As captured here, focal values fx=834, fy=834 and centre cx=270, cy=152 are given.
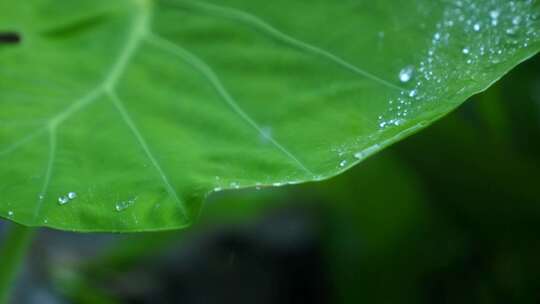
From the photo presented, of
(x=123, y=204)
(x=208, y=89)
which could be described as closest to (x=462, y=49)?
(x=208, y=89)

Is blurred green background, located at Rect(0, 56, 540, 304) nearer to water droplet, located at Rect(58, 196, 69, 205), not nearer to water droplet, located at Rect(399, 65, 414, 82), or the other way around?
water droplet, located at Rect(399, 65, 414, 82)

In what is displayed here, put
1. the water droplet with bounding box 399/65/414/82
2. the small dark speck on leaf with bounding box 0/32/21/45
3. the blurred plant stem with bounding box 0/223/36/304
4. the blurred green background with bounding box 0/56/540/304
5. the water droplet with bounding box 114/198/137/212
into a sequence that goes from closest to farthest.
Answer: the water droplet with bounding box 114/198/137/212, the water droplet with bounding box 399/65/414/82, the blurred plant stem with bounding box 0/223/36/304, the small dark speck on leaf with bounding box 0/32/21/45, the blurred green background with bounding box 0/56/540/304

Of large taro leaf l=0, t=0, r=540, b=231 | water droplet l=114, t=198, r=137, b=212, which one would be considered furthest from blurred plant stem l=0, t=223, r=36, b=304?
water droplet l=114, t=198, r=137, b=212

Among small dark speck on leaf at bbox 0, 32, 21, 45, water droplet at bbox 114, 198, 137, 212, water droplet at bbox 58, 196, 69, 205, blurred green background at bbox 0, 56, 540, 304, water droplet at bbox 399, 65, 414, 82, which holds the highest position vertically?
water droplet at bbox 399, 65, 414, 82

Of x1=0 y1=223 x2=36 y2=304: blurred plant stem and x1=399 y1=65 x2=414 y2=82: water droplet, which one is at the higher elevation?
x1=399 y1=65 x2=414 y2=82: water droplet

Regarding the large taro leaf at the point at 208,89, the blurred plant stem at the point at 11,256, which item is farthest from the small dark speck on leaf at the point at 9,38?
the blurred plant stem at the point at 11,256

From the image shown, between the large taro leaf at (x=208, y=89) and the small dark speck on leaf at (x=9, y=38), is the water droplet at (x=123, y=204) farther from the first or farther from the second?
the small dark speck on leaf at (x=9, y=38)

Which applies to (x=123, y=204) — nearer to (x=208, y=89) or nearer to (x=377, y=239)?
(x=208, y=89)
